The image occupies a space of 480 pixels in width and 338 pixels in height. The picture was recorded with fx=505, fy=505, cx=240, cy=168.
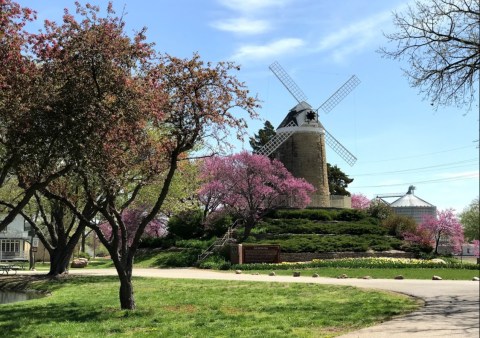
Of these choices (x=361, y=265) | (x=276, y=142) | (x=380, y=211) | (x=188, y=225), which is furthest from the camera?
(x=276, y=142)

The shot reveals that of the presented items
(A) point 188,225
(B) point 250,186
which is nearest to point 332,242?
(B) point 250,186

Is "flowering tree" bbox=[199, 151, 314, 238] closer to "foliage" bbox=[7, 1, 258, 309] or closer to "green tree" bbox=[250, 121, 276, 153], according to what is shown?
"green tree" bbox=[250, 121, 276, 153]

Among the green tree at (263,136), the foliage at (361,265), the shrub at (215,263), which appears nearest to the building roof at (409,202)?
the green tree at (263,136)

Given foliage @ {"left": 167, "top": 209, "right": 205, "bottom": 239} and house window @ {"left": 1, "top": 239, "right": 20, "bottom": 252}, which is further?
house window @ {"left": 1, "top": 239, "right": 20, "bottom": 252}

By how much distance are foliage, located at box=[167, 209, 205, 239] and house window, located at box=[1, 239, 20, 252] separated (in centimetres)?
2622

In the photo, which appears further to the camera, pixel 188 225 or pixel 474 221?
pixel 188 225

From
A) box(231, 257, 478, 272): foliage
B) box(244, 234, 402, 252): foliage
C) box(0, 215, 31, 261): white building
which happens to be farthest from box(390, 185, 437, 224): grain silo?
box(0, 215, 31, 261): white building

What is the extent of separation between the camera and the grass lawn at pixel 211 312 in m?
9.78

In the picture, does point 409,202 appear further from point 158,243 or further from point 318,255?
point 318,255

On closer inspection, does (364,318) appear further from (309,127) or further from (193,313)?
(309,127)

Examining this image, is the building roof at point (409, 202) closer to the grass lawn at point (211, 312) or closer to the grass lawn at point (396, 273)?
the grass lawn at point (396, 273)

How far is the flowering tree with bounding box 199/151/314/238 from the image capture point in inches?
1650

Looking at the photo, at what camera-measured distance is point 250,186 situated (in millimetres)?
42219

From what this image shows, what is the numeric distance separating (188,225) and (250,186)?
683cm
